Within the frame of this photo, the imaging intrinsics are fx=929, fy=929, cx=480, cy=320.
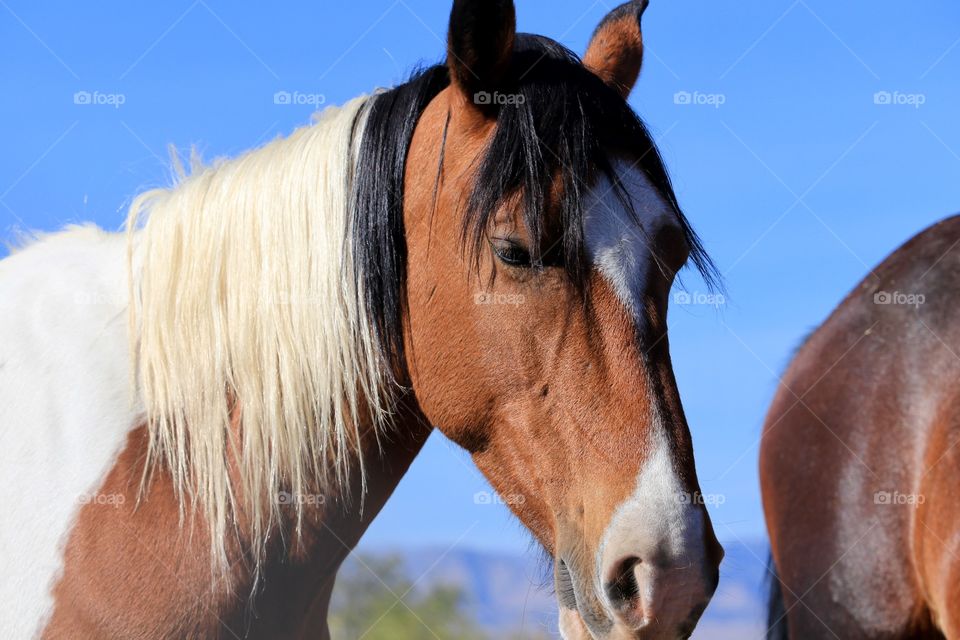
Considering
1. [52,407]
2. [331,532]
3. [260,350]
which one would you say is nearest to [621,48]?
[260,350]

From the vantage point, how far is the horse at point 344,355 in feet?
8.52

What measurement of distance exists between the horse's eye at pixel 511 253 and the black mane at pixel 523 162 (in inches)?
2.0

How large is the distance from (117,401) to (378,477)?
86cm

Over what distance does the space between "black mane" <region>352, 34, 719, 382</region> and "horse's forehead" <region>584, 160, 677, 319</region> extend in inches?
1.3

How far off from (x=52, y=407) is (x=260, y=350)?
→ 0.68m

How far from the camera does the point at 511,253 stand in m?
2.65

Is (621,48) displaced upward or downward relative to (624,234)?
upward
